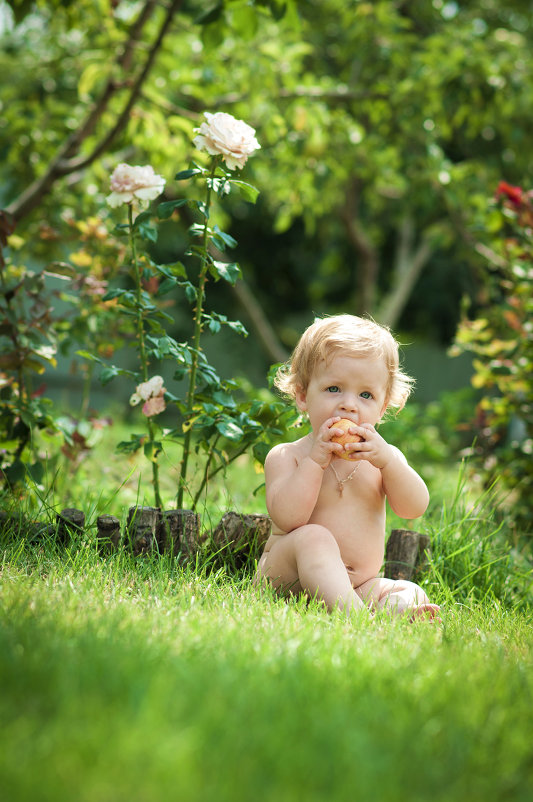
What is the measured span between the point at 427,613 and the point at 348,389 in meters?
0.67

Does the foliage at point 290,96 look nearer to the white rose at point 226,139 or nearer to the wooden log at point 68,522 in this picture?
the white rose at point 226,139

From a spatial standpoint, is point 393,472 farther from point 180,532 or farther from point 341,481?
point 180,532

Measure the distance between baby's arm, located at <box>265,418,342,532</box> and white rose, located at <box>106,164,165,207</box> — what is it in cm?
98

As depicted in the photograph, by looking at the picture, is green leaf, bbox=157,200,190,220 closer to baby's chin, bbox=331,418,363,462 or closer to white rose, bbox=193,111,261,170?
white rose, bbox=193,111,261,170

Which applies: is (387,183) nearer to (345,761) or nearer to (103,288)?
(103,288)

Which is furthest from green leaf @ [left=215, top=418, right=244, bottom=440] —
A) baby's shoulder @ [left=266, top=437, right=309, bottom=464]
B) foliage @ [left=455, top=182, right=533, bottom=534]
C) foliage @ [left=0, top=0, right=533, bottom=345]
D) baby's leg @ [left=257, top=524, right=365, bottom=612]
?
foliage @ [left=0, top=0, right=533, bottom=345]

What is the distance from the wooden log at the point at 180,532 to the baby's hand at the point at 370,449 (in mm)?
551

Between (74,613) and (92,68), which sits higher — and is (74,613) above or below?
below

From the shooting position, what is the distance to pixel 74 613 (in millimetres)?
1738

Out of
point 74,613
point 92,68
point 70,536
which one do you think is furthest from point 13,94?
point 74,613

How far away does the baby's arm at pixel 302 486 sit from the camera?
226 cm

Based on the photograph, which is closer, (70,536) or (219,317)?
(70,536)

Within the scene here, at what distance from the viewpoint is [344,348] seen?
7.64 ft

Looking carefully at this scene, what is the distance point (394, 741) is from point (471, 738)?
0.14 m
